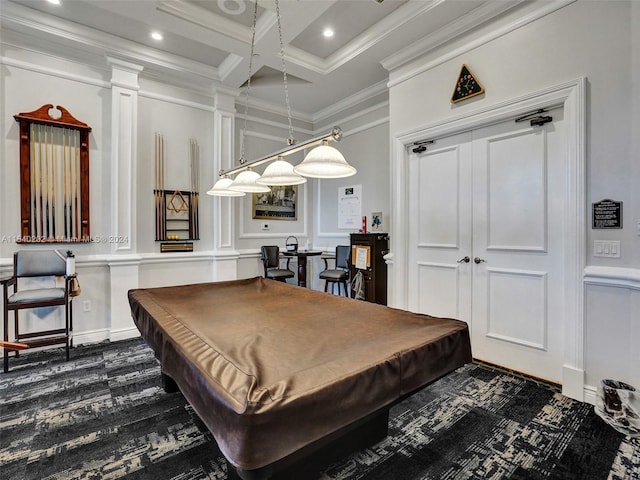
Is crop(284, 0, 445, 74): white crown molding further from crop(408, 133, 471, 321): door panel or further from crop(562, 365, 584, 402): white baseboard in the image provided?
crop(562, 365, 584, 402): white baseboard

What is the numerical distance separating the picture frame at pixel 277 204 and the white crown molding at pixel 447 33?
255cm

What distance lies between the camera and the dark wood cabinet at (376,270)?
4043mm

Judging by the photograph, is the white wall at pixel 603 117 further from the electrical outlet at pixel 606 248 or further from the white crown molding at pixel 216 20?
the white crown molding at pixel 216 20

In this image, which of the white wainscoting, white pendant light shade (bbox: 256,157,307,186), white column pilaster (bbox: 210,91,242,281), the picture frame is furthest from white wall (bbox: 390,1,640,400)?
the picture frame

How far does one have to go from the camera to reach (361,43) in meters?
3.50

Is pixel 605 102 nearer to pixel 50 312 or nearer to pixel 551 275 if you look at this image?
pixel 551 275

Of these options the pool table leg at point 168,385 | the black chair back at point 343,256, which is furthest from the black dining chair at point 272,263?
Answer: the pool table leg at point 168,385

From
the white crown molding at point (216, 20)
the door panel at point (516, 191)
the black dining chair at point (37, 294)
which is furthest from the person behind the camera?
the white crown molding at point (216, 20)

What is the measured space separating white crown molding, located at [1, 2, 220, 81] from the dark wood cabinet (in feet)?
10.3

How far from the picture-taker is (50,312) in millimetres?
3369

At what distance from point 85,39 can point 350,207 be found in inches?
149

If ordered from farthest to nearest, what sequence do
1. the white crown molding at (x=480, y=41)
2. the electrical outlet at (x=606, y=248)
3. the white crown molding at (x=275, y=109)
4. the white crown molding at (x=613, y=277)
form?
the white crown molding at (x=275, y=109)
the white crown molding at (x=480, y=41)
the electrical outlet at (x=606, y=248)
the white crown molding at (x=613, y=277)

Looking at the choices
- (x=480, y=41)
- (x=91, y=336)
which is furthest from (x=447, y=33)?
(x=91, y=336)

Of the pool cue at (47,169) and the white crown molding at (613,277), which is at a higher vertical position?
the pool cue at (47,169)
